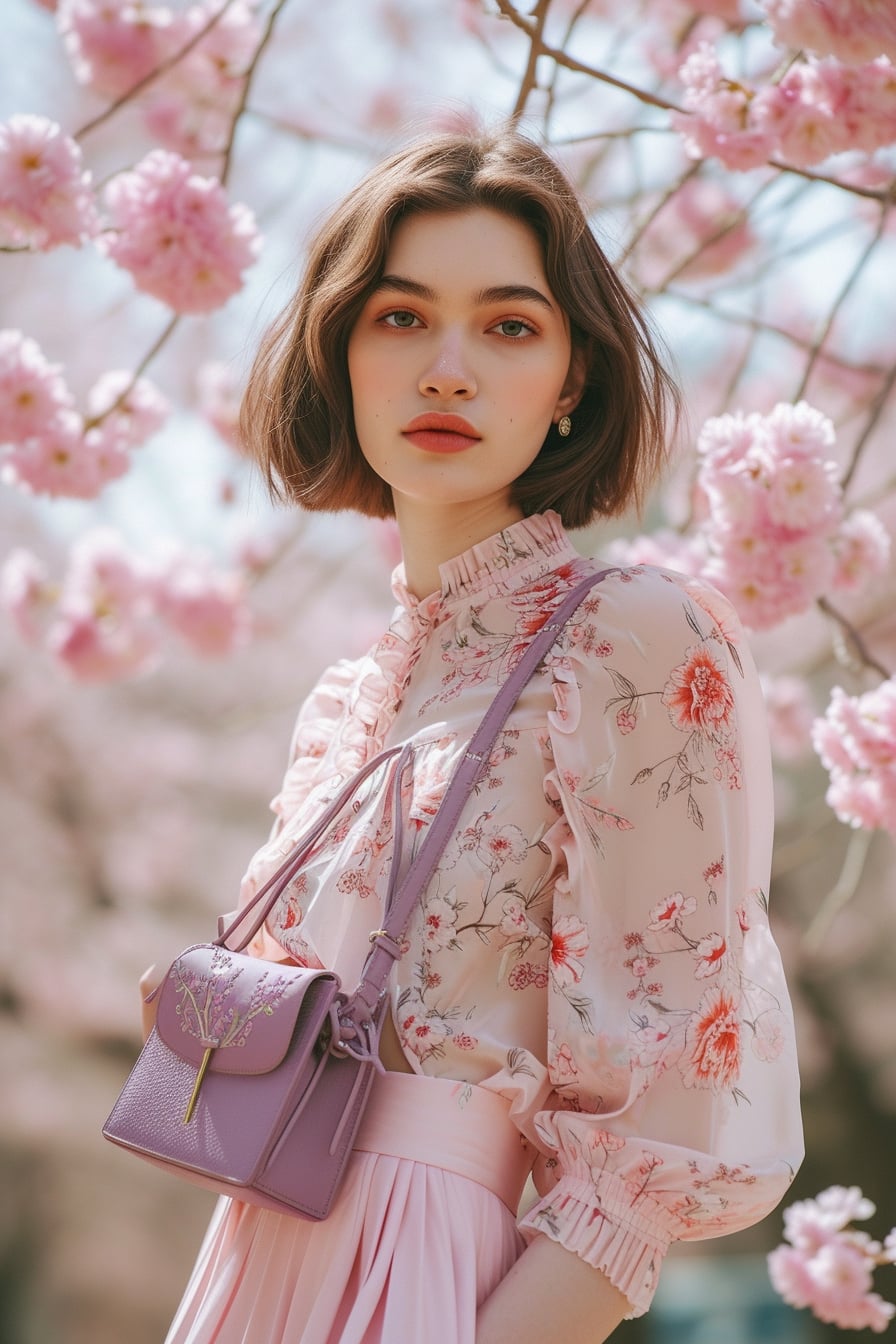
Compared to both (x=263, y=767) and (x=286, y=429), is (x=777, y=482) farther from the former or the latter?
(x=263, y=767)

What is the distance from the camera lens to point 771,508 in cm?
189

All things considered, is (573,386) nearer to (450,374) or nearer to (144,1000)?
(450,374)

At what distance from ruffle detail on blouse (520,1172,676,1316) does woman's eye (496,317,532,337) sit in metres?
0.67

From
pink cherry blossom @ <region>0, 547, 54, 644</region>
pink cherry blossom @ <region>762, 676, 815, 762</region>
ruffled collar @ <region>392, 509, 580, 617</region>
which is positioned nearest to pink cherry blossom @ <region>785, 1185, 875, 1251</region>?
pink cherry blossom @ <region>762, 676, 815, 762</region>

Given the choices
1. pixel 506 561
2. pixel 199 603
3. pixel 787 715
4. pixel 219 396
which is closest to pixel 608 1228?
pixel 506 561

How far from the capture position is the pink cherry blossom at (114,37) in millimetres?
2756

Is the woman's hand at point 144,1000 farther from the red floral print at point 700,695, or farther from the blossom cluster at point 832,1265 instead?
the blossom cluster at point 832,1265

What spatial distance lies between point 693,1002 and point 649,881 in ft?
0.29

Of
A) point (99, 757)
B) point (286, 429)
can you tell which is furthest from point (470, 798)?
point (99, 757)

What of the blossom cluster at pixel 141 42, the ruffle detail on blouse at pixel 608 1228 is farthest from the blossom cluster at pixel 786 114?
the ruffle detail on blouse at pixel 608 1228

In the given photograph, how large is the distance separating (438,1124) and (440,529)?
0.51m

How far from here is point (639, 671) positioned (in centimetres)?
111

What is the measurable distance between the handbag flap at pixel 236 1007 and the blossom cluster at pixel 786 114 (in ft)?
4.10

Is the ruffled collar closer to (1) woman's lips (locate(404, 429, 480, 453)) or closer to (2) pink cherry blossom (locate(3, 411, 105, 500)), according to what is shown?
(1) woman's lips (locate(404, 429, 480, 453))
